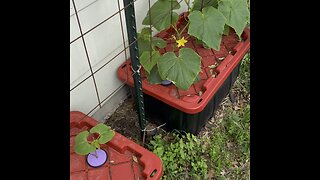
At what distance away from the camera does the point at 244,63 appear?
2.34 metres

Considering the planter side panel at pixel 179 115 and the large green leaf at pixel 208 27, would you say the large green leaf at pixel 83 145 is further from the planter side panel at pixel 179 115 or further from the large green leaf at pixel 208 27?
the large green leaf at pixel 208 27

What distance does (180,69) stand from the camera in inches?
63.5

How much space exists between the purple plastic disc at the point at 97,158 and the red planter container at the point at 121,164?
16mm

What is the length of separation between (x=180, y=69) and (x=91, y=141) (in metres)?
0.52

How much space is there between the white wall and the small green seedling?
0.67 ft

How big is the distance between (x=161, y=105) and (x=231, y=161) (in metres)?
0.51

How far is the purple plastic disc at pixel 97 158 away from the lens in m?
1.50

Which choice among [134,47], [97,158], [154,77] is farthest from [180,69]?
[97,158]

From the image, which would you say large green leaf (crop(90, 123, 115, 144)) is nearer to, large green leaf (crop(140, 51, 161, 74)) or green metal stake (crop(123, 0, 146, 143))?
green metal stake (crop(123, 0, 146, 143))

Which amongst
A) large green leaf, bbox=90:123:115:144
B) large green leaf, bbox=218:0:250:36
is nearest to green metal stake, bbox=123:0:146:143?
large green leaf, bbox=90:123:115:144

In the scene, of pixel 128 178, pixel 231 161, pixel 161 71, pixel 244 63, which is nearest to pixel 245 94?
pixel 244 63
